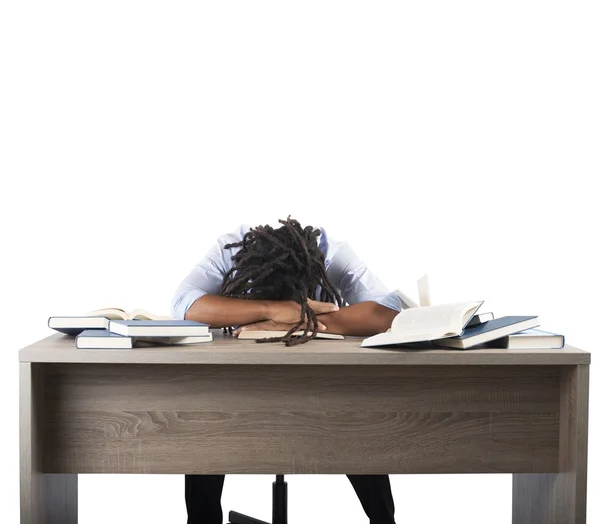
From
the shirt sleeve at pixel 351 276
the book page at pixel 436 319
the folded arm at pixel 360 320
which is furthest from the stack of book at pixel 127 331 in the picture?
the shirt sleeve at pixel 351 276

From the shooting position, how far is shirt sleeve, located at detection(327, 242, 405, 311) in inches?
127

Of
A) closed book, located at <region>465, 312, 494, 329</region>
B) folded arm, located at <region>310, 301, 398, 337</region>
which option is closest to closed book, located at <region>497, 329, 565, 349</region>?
closed book, located at <region>465, 312, 494, 329</region>

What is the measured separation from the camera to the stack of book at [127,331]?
260 centimetres

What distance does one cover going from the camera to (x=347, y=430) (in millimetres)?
2646

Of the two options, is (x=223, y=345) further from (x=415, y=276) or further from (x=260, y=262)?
(x=415, y=276)

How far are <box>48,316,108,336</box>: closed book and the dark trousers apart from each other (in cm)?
74

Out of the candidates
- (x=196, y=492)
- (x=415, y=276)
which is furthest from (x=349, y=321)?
(x=196, y=492)

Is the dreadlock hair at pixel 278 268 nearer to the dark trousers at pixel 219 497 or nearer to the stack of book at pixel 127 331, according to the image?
the stack of book at pixel 127 331

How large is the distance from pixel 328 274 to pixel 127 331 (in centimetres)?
85

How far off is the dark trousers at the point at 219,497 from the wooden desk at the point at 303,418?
560mm

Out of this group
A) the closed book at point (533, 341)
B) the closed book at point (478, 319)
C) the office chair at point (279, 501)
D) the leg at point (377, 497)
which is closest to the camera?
the closed book at point (533, 341)

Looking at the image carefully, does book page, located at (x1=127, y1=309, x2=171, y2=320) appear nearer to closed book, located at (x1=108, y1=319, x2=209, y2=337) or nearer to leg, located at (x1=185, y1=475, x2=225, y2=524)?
closed book, located at (x1=108, y1=319, x2=209, y2=337)

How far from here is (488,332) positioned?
8.58 ft

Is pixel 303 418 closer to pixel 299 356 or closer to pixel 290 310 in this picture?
pixel 299 356
